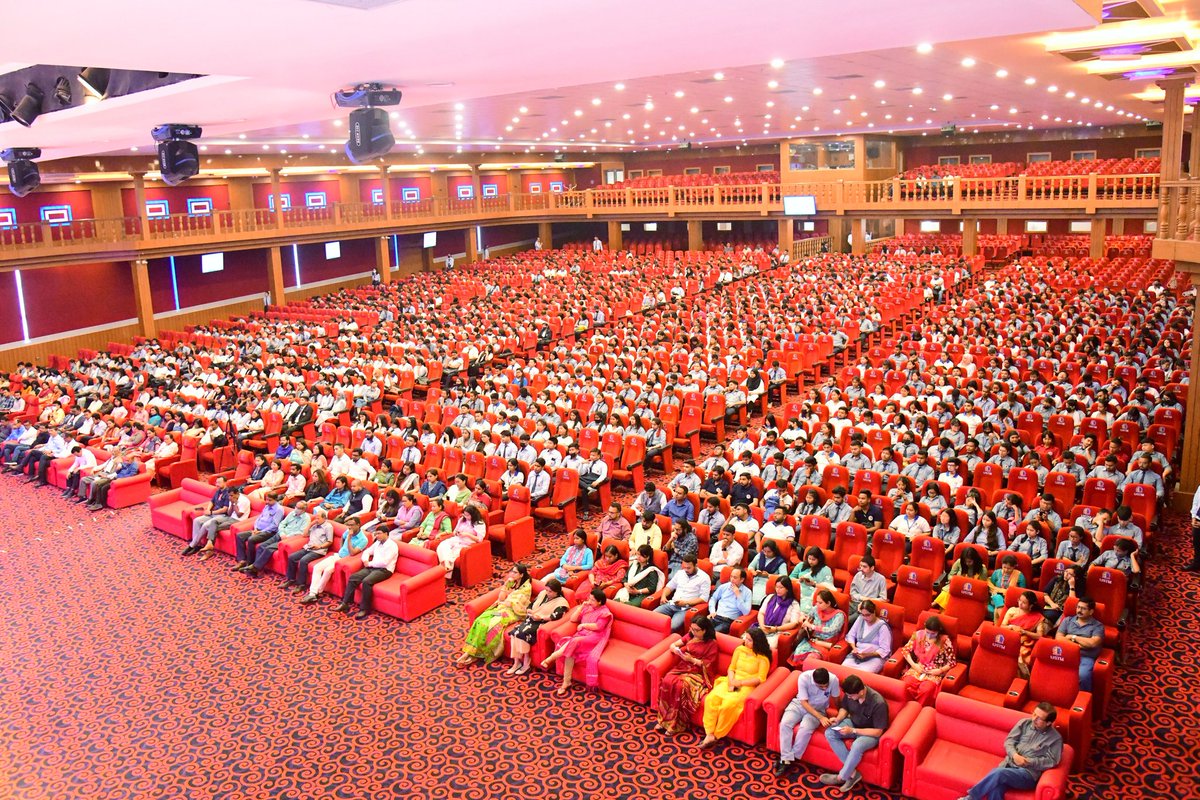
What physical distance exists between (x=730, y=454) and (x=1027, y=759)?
6.62 m

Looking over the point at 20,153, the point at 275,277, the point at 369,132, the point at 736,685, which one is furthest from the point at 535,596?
the point at 275,277

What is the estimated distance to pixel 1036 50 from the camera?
1319cm

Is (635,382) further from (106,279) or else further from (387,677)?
(106,279)

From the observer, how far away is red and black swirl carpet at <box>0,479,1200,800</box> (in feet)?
22.2

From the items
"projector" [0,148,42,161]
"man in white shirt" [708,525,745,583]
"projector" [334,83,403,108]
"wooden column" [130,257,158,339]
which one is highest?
"projector" [0,148,42,161]

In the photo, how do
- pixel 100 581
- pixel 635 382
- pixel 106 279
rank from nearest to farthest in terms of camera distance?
pixel 100 581, pixel 635 382, pixel 106 279

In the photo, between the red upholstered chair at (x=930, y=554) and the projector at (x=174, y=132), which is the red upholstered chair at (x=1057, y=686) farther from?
the projector at (x=174, y=132)

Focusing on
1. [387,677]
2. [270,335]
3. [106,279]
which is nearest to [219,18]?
[387,677]

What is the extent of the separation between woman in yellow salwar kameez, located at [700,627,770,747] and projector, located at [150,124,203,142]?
24.2 feet

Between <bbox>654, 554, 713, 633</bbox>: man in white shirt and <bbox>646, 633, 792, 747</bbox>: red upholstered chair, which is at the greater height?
<bbox>654, 554, 713, 633</bbox>: man in white shirt

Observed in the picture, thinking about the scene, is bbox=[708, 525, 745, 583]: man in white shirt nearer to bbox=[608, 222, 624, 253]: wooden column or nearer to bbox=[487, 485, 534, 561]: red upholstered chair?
bbox=[487, 485, 534, 561]: red upholstered chair

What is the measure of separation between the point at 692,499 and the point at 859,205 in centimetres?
2322

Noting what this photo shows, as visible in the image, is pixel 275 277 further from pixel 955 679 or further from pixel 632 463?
pixel 955 679

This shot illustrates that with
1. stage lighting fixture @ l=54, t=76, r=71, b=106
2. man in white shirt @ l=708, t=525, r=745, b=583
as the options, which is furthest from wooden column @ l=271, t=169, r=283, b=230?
man in white shirt @ l=708, t=525, r=745, b=583
